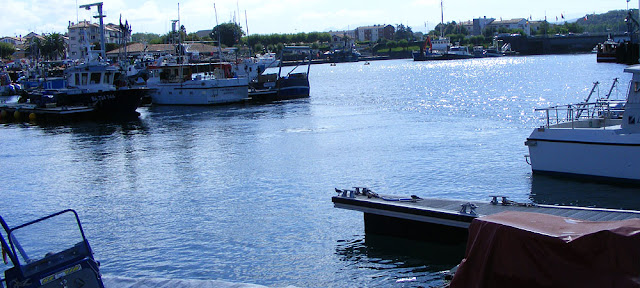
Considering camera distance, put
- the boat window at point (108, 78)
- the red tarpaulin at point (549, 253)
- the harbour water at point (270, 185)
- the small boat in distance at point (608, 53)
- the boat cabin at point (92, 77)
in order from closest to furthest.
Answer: the red tarpaulin at point (549, 253) < the harbour water at point (270, 185) < the boat cabin at point (92, 77) < the boat window at point (108, 78) < the small boat in distance at point (608, 53)

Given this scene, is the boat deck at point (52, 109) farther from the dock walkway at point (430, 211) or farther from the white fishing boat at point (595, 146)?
the dock walkway at point (430, 211)

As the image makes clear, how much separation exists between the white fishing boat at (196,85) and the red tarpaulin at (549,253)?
6188cm

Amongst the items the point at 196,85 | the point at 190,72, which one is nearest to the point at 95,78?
the point at 196,85

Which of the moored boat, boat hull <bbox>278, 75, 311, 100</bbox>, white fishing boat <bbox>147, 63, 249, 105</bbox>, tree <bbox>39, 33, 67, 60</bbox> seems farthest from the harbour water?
tree <bbox>39, 33, 67, 60</bbox>

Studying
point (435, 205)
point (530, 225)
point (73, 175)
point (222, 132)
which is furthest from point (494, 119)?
point (530, 225)

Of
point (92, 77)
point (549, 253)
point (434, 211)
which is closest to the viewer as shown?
point (549, 253)

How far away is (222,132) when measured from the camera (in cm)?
4550

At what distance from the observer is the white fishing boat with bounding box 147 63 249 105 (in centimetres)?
7019

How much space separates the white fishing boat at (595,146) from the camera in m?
20.9

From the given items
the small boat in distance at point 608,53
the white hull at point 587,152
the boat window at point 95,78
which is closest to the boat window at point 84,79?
the boat window at point 95,78

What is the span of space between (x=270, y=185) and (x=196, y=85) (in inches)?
1879

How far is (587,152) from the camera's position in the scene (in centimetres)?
2198

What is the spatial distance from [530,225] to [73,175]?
25264 mm

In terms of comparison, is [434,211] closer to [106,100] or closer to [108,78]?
[106,100]
